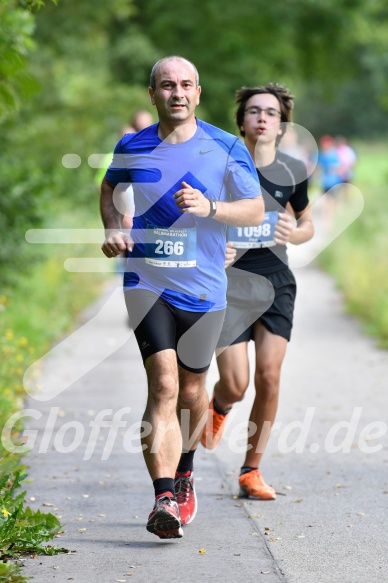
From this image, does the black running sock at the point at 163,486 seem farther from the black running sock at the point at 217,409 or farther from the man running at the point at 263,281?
the black running sock at the point at 217,409

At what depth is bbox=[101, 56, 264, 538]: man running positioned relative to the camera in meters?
5.48

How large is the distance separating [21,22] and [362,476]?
491cm

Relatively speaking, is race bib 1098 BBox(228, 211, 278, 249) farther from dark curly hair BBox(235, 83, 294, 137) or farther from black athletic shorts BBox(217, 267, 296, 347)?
dark curly hair BBox(235, 83, 294, 137)

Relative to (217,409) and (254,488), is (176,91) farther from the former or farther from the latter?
(254,488)

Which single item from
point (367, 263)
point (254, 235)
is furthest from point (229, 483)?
point (367, 263)

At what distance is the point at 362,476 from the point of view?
712 centimetres

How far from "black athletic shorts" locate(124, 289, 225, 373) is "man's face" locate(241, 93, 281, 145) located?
4.33ft

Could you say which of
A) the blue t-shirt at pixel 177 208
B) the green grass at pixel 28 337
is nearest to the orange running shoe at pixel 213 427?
the green grass at pixel 28 337

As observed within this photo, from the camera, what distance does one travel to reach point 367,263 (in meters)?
16.8

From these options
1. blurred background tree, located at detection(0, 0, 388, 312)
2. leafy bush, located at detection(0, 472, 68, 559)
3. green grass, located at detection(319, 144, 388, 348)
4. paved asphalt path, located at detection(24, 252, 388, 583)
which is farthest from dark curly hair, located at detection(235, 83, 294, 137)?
blurred background tree, located at detection(0, 0, 388, 312)

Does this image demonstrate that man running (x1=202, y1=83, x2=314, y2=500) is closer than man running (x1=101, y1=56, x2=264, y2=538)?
No

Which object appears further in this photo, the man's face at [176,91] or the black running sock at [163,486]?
the man's face at [176,91]

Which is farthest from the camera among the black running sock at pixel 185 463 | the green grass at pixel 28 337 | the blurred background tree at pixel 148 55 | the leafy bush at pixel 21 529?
the blurred background tree at pixel 148 55

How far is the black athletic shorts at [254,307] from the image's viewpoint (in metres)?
6.67
